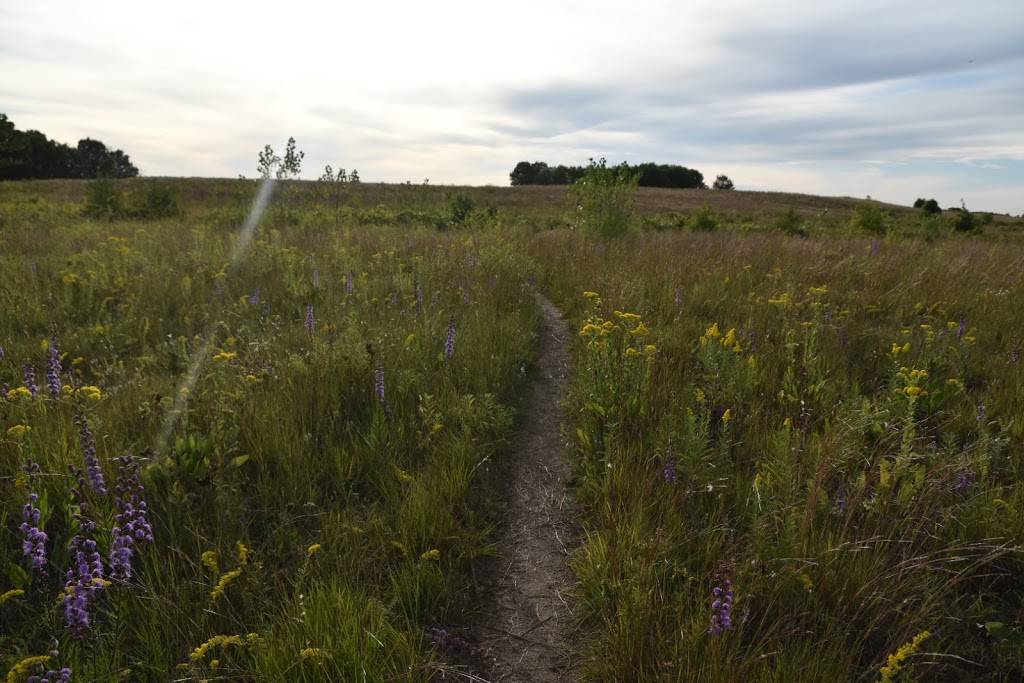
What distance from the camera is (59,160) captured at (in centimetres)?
6656

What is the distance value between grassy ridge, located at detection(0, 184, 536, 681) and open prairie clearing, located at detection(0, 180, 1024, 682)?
0.06 ft

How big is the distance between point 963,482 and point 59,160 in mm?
89849

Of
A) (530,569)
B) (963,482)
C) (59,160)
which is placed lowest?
(530,569)

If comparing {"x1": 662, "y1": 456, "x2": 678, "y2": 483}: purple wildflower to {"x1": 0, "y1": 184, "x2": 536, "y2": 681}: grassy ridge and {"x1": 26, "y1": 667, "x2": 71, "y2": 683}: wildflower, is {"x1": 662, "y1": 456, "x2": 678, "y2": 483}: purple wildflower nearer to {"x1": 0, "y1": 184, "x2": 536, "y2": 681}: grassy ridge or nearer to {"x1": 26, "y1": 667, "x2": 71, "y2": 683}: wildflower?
{"x1": 0, "y1": 184, "x2": 536, "y2": 681}: grassy ridge

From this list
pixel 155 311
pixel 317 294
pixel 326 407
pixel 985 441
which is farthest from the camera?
pixel 317 294

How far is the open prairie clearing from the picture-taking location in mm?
1864

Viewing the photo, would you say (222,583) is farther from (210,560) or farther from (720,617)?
(720,617)

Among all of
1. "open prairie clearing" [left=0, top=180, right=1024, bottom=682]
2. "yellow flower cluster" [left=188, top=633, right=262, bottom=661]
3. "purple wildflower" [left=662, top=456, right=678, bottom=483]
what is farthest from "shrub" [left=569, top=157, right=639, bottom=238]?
"yellow flower cluster" [left=188, top=633, right=262, bottom=661]

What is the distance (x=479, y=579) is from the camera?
2449mm

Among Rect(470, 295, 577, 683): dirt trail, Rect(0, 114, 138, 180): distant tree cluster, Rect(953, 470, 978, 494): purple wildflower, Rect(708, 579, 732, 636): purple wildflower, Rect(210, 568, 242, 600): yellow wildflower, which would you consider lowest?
Rect(470, 295, 577, 683): dirt trail

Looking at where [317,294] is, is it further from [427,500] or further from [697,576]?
[697,576]

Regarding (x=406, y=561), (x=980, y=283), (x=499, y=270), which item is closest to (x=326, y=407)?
(x=406, y=561)

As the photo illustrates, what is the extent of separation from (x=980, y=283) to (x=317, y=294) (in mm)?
8273

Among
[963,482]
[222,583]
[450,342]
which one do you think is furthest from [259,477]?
[963,482]
